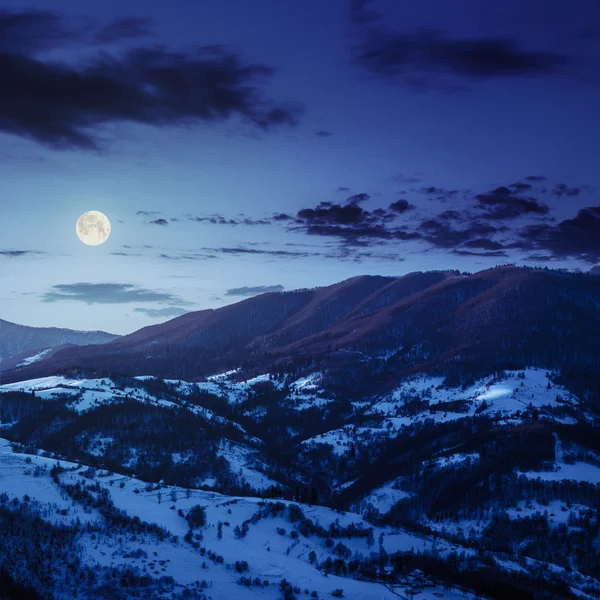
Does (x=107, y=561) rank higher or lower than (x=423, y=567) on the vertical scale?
higher

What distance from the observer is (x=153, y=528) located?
126125 mm

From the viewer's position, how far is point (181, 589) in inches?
4099

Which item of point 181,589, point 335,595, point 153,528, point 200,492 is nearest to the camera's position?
point 181,589

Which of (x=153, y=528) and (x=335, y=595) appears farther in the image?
(x=153, y=528)

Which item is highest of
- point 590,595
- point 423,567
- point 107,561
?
point 107,561

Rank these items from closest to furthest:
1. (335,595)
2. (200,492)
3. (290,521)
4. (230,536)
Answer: (335,595) → (230,536) → (290,521) → (200,492)

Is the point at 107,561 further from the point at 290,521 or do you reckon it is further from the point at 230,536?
the point at 290,521

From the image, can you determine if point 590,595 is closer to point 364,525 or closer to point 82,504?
point 364,525

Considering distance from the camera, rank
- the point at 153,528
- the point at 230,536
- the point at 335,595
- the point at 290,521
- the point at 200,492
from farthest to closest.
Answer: the point at 200,492 → the point at 290,521 → the point at 230,536 → the point at 153,528 → the point at 335,595

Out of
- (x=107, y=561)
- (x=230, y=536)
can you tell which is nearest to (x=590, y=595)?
(x=230, y=536)

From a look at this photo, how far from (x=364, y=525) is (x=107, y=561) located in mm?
68160

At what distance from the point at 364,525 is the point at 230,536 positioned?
37.9 metres

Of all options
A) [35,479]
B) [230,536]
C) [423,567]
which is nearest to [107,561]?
[230,536]

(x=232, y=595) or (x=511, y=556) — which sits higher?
(x=232, y=595)
